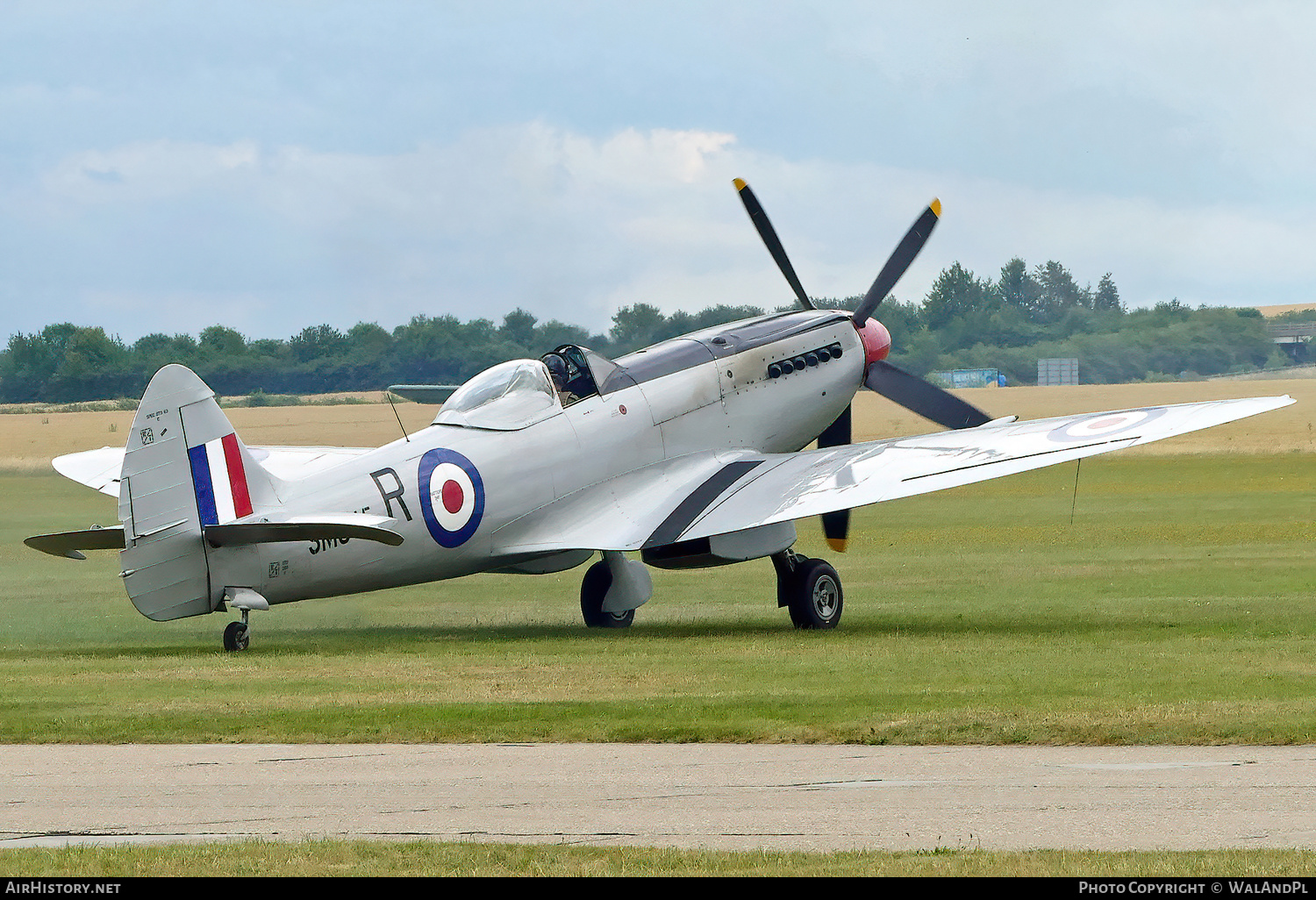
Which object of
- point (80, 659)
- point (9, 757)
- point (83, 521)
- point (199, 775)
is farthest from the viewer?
point (83, 521)

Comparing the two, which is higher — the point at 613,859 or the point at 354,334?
Result: the point at 354,334

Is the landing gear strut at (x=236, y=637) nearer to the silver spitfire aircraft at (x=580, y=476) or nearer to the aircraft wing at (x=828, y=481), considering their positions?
the silver spitfire aircraft at (x=580, y=476)

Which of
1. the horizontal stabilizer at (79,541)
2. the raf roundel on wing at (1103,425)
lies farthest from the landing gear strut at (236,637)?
the raf roundel on wing at (1103,425)

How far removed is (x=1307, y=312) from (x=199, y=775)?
268 ft

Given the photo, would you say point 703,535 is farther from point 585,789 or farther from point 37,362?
point 37,362

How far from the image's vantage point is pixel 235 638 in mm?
17281

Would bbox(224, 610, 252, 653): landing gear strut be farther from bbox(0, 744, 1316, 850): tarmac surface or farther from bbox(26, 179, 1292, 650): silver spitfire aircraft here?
bbox(0, 744, 1316, 850): tarmac surface

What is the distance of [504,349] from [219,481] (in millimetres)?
40989

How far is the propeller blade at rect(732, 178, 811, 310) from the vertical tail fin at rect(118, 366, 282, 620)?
30.7 feet

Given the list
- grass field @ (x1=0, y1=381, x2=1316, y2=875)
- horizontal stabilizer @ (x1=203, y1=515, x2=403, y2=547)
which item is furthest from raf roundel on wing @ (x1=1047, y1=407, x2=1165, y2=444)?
horizontal stabilizer @ (x1=203, y1=515, x2=403, y2=547)

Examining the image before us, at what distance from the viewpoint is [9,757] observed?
11219 mm

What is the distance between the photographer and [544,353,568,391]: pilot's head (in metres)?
19.6
